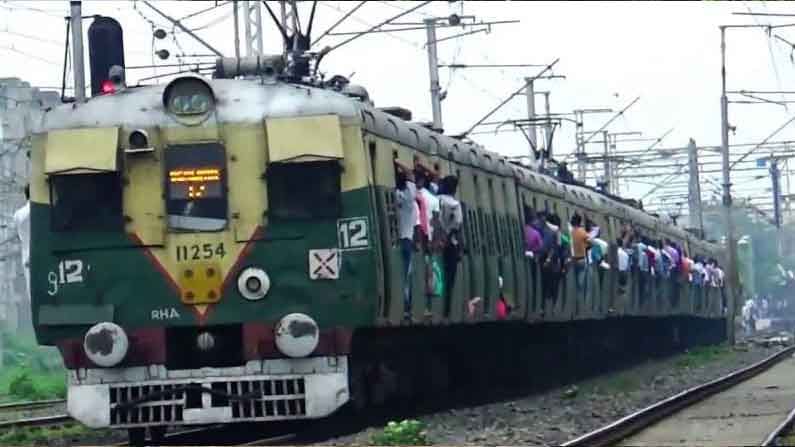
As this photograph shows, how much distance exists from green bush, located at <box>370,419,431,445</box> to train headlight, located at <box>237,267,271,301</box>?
4.67 feet

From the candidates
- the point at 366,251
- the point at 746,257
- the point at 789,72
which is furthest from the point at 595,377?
the point at 746,257

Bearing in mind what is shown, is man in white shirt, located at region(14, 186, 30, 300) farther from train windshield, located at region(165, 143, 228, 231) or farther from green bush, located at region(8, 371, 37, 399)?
green bush, located at region(8, 371, 37, 399)

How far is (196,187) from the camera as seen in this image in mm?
14148

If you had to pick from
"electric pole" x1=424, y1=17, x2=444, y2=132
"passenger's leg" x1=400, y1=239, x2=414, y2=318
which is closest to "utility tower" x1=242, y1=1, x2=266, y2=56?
"electric pole" x1=424, y1=17, x2=444, y2=132

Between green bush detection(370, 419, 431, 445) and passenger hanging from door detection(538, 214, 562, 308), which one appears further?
passenger hanging from door detection(538, 214, 562, 308)

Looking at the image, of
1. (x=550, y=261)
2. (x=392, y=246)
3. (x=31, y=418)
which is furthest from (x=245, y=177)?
(x=550, y=261)

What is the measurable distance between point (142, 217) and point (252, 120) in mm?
1133

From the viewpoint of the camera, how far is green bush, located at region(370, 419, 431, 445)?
43.8 feet

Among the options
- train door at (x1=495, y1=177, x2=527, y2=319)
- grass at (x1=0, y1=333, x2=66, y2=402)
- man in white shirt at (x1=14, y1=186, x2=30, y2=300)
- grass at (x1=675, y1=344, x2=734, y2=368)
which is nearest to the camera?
man in white shirt at (x1=14, y1=186, x2=30, y2=300)

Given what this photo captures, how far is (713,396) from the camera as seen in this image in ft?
68.8

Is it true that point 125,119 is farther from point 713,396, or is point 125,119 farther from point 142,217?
point 713,396

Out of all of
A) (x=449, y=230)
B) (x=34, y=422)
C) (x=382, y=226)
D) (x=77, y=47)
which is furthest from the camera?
(x=77, y=47)

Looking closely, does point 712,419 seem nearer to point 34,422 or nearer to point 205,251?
point 205,251

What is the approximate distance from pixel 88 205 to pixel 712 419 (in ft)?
20.6
